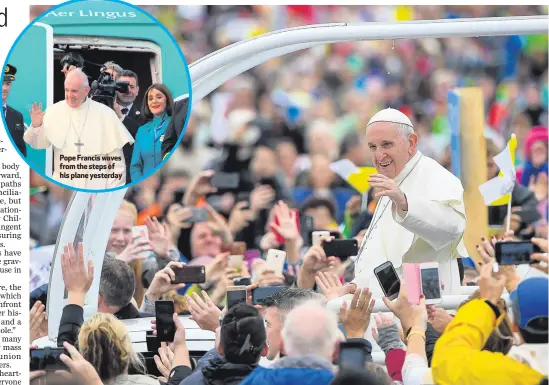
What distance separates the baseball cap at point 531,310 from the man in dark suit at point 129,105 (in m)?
2.30

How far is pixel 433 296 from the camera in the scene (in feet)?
20.5

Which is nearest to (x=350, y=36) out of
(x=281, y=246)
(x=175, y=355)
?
(x=175, y=355)

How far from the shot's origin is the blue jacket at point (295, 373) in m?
5.24

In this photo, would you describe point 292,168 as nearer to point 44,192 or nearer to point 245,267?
point 44,192

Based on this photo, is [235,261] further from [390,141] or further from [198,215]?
[390,141]

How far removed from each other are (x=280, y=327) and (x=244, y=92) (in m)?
6.97

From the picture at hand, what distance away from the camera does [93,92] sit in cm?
670

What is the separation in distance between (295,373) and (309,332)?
0.71 feet

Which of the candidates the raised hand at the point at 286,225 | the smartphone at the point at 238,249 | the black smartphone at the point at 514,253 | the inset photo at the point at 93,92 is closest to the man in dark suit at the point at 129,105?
the inset photo at the point at 93,92

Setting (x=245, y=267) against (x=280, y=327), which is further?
(x=245, y=267)

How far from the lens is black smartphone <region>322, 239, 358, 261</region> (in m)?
7.16

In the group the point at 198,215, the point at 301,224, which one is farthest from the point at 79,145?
the point at 301,224

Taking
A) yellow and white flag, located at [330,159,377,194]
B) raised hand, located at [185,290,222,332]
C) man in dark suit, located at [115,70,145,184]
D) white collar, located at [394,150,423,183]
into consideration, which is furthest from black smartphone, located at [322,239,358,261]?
yellow and white flag, located at [330,159,377,194]

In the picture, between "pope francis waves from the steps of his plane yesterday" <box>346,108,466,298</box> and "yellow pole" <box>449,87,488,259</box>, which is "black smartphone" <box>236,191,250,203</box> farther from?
"pope francis waves from the steps of his plane yesterday" <box>346,108,466,298</box>
